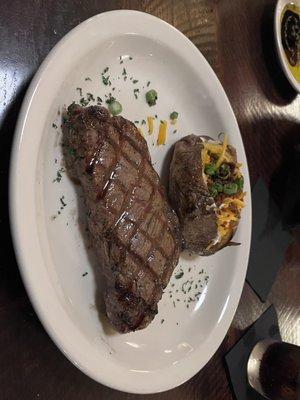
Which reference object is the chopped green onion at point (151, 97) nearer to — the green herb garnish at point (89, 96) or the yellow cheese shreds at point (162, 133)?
the yellow cheese shreds at point (162, 133)

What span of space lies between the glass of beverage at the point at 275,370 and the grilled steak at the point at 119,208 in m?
1.13

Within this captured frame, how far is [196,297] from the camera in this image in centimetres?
235

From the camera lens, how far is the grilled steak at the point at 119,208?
5.49 feet

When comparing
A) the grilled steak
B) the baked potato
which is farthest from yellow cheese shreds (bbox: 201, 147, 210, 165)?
the grilled steak

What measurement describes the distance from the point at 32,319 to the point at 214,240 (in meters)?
0.86

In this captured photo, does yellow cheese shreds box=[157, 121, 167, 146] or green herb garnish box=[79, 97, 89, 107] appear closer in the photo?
green herb garnish box=[79, 97, 89, 107]

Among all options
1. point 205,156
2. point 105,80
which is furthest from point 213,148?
point 105,80

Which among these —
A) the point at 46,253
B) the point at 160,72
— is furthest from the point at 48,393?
the point at 160,72

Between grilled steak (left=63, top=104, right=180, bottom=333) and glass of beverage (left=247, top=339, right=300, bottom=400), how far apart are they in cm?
113

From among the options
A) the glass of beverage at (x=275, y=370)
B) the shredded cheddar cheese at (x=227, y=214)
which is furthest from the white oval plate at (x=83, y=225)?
the glass of beverage at (x=275, y=370)

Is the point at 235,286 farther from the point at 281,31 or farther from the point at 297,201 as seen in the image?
the point at 281,31

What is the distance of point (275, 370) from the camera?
262cm

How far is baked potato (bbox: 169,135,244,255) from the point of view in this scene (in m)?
2.04

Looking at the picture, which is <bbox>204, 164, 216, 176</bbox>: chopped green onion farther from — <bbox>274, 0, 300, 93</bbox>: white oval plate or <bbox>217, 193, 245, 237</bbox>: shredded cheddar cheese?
<bbox>274, 0, 300, 93</bbox>: white oval plate
